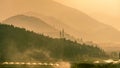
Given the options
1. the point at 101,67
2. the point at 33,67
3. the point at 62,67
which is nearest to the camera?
the point at 101,67

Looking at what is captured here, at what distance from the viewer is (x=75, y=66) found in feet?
298

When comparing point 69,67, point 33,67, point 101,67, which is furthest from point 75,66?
point 33,67

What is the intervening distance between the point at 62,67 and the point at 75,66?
9152 mm

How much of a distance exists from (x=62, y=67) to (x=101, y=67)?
51.7ft

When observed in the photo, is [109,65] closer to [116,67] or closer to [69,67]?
[116,67]

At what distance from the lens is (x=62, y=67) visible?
99.4 m

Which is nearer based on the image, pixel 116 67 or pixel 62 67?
pixel 116 67

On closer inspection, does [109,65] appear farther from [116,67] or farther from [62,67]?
[62,67]

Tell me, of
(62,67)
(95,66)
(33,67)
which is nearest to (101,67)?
(95,66)

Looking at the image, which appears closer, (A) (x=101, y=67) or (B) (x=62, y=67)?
(A) (x=101, y=67)

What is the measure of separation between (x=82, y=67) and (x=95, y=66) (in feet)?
10.7

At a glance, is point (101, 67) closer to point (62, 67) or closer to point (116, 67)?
point (116, 67)

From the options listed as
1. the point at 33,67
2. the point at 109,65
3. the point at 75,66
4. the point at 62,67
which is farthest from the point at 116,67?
the point at 33,67

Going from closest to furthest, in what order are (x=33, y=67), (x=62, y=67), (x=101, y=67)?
(x=101, y=67)
(x=62, y=67)
(x=33, y=67)
